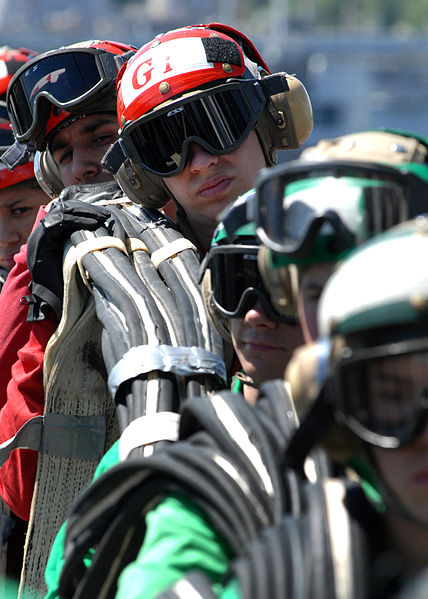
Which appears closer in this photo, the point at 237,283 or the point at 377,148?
the point at 377,148

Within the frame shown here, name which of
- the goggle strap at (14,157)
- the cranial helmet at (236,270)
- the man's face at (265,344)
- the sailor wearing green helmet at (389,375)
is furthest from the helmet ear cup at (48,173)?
the sailor wearing green helmet at (389,375)

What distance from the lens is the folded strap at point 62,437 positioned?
3.26 meters

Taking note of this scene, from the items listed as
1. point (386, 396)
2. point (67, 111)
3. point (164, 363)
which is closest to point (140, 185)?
point (67, 111)

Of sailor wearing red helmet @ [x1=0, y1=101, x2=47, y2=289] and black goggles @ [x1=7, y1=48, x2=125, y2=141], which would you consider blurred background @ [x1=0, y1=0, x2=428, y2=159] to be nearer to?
sailor wearing red helmet @ [x1=0, y1=101, x2=47, y2=289]

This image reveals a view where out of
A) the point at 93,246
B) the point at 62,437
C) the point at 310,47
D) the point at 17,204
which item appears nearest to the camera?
the point at 93,246

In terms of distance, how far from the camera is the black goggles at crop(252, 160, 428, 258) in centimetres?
180

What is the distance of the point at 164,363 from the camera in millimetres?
2686

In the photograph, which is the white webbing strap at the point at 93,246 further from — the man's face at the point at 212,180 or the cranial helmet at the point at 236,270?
the cranial helmet at the point at 236,270

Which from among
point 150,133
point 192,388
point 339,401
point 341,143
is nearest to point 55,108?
point 150,133

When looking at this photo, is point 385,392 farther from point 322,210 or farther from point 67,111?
point 67,111

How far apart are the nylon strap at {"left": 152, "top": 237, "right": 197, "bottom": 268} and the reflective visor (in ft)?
0.76

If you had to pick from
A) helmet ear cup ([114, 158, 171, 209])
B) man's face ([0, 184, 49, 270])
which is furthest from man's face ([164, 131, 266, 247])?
man's face ([0, 184, 49, 270])

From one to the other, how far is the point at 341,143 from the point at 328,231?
246 mm

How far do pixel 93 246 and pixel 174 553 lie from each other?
1.42 m
